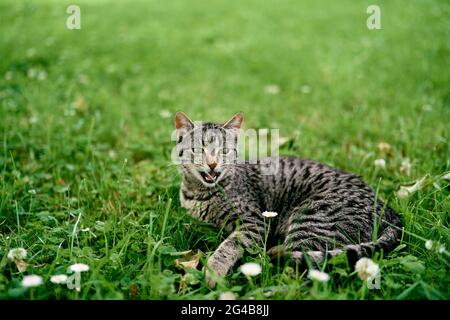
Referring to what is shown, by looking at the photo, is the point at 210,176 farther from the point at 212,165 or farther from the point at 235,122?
the point at 235,122

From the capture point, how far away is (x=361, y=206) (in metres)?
2.48

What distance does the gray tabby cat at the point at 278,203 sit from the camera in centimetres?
227

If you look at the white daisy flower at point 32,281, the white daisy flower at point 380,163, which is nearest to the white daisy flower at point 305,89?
the white daisy flower at point 380,163

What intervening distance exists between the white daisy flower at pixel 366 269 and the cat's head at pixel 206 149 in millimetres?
1054

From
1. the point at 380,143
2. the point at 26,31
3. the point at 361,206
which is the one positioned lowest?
the point at 361,206

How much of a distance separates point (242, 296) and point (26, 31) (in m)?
5.93

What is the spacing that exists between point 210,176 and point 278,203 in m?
0.50

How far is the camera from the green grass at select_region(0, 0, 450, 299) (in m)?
2.12

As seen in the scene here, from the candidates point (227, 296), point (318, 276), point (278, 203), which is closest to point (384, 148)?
point (278, 203)

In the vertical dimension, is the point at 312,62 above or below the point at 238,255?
above

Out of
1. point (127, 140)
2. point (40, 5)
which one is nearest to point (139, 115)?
point (127, 140)

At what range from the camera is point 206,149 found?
274 cm

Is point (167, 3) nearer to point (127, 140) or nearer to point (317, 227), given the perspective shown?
point (127, 140)

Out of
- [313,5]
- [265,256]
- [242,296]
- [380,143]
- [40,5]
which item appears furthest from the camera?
A: [313,5]
